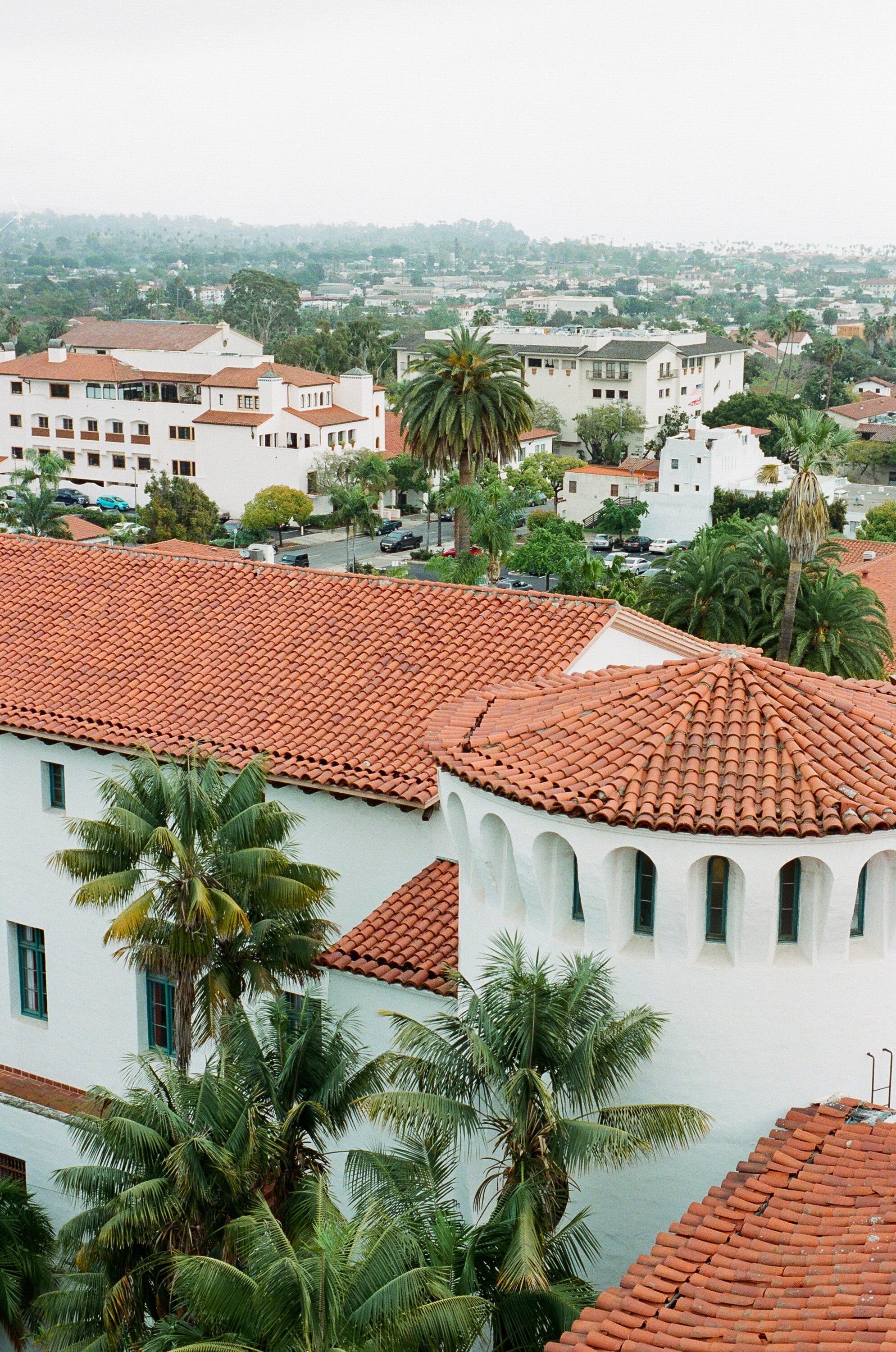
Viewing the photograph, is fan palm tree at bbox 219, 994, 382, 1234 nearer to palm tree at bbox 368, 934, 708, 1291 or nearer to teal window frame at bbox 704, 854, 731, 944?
palm tree at bbox 368, 934, 708, 1291

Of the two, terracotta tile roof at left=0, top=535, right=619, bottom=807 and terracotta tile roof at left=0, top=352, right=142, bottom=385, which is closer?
terracotta tile roof at left=0, top=535, right=619, bottom=807

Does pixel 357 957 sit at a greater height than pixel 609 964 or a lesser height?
lesser

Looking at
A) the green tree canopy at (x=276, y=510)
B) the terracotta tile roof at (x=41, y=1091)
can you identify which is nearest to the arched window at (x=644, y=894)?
the terracotta tile roof at (x=41, y=1091)

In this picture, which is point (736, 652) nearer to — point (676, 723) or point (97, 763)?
point (676, 723)

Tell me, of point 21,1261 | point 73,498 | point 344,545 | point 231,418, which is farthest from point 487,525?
point 73,498

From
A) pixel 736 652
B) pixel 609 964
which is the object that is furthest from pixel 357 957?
pixel 736 652

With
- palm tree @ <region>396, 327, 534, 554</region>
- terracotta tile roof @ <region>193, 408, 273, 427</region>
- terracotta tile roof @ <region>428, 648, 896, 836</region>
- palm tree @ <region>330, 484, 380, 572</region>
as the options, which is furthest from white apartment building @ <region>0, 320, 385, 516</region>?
terracotta tile roof @ <region>428, 648, 896, 836</region>
